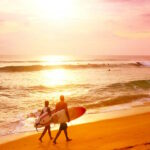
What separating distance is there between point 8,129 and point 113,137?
534cm

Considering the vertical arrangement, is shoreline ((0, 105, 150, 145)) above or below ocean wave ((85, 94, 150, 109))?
above

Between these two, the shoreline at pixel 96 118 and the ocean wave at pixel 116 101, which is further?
the ocean wave at pixel 116 101

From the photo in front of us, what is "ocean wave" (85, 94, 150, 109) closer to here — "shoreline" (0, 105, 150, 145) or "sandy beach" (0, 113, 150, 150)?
"shoreline" (0, 105, 150, 145)

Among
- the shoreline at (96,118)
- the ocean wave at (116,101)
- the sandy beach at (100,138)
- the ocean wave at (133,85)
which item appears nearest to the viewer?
the sandy beach at (100,138)

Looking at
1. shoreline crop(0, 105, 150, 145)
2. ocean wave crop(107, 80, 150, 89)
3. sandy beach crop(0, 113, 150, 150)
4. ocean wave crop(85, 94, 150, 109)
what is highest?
sandy beach crop(0, 113, 150, 150)

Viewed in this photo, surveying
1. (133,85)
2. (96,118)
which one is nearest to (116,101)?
(96,118)

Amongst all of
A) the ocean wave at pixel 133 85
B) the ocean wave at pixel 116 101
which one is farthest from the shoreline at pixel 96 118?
the ocean wave at pixel 133 85

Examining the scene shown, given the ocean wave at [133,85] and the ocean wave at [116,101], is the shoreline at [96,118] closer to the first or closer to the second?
the ocean wave at [116,101]

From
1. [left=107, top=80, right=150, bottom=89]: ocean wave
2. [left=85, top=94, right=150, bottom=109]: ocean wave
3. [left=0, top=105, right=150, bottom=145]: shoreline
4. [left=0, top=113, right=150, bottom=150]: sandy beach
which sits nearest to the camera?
[left=0, top=113, right=150, bottom=150]: sandy beach

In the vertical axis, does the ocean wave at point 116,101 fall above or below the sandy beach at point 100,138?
below

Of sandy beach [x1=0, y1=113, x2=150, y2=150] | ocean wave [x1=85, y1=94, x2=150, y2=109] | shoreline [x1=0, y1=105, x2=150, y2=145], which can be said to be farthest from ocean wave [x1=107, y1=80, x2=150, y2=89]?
sandy beach [x1=0, y1=113, x2=150, y2=150]

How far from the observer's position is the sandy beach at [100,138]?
9.86 m

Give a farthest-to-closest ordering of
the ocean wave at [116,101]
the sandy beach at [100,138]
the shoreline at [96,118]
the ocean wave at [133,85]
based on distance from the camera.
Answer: the ocean wave at [133,85]
the ocean wave at [116,101]
the shoreline at [96,118]
the sandy beach at [100,138]

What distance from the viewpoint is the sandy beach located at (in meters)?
9.86
